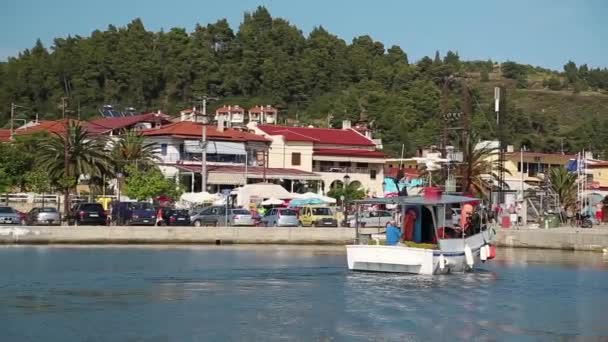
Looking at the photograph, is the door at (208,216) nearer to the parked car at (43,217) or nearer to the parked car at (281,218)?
the parked car at (281,218)

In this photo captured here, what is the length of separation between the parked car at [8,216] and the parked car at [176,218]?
9.61 metres

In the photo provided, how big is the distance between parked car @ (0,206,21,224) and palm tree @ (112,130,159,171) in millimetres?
28487

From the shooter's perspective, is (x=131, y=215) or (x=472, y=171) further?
(x=472, y=171)

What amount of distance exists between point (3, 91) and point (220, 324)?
16066 cm

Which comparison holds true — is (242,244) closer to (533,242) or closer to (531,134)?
(533,242)

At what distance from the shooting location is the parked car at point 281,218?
71.7m

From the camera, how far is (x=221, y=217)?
7362 centimetres

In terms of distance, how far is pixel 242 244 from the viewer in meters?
63.2

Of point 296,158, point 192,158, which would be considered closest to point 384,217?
point 192,158

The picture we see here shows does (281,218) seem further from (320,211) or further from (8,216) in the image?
(8,216)

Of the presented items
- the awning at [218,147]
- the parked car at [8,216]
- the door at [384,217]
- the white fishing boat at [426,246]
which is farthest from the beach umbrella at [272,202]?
the white fishing boat at [426,246]

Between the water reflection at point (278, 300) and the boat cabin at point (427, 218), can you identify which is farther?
the boat cabin at point (427, 218)

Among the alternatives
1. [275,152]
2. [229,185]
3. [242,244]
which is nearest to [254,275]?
[242,244]

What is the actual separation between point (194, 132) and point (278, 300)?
75183 mm
